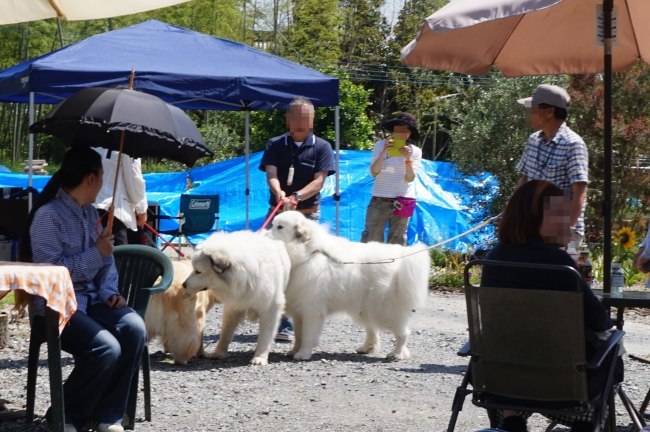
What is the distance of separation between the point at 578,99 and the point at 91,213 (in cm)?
952

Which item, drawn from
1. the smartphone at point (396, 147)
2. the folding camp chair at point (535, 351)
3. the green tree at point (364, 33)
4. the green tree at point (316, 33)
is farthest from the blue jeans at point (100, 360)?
the green tree at point (364, 33)

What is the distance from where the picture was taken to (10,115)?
1228 inches

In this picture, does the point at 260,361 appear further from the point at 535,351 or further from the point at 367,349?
the point at 535,351

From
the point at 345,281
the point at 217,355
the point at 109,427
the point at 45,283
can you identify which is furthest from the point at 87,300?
the point at 345,281

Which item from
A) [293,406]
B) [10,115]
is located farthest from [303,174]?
[10,115]

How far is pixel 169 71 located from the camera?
9438mm

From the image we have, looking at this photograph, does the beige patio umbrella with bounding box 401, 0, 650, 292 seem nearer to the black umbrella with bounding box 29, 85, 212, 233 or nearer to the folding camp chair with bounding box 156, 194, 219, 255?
the black umbrella with bounding box 29, 85, 212, 233

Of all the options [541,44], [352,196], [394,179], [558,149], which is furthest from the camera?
[352,196]

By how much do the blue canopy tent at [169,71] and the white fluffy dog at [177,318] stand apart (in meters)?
2.63

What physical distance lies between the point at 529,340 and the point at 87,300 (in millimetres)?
2238

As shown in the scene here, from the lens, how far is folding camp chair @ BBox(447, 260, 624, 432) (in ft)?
12.9

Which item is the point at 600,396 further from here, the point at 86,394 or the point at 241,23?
the point at 241,23

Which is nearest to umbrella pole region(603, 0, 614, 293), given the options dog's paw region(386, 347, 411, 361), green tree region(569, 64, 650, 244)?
dog's paw region(386, 347, 411, 361)

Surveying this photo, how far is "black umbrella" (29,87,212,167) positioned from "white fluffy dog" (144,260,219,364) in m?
1.69
